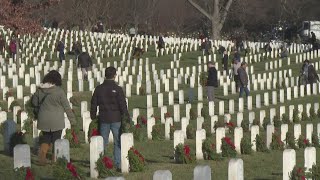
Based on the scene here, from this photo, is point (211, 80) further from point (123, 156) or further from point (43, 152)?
point (43, 152)

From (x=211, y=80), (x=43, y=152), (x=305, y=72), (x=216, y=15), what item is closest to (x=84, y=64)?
(x=305, y=72)

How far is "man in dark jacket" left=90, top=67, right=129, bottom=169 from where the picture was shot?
13602 millimetres

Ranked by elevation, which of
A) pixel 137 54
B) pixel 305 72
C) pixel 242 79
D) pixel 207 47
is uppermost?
pixel 207 47

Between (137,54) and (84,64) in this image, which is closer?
(84,64)

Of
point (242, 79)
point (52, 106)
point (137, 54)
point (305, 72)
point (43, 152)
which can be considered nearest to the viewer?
point (52, 106)

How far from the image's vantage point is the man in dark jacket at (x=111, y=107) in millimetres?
13602

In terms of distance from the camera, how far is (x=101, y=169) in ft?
41.7

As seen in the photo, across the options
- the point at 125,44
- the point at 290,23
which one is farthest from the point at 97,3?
the point at 125,44

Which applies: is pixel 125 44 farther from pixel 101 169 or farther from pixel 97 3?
pixel 101 169

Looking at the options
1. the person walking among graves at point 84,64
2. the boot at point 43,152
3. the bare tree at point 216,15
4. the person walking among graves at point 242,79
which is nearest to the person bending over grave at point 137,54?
the person walking among graves at point 84,64

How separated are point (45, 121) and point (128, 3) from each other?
2881 inches

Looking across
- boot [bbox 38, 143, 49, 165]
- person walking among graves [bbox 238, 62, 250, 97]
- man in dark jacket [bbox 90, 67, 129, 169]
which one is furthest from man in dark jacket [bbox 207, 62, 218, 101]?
boot [bbox 38, 143, 49, 165]

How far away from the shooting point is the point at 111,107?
44.6 feet

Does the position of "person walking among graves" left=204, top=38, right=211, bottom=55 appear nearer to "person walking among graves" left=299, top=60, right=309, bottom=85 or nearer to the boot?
"person walking among graves" left=299, top=60, right=309, bottom=85
